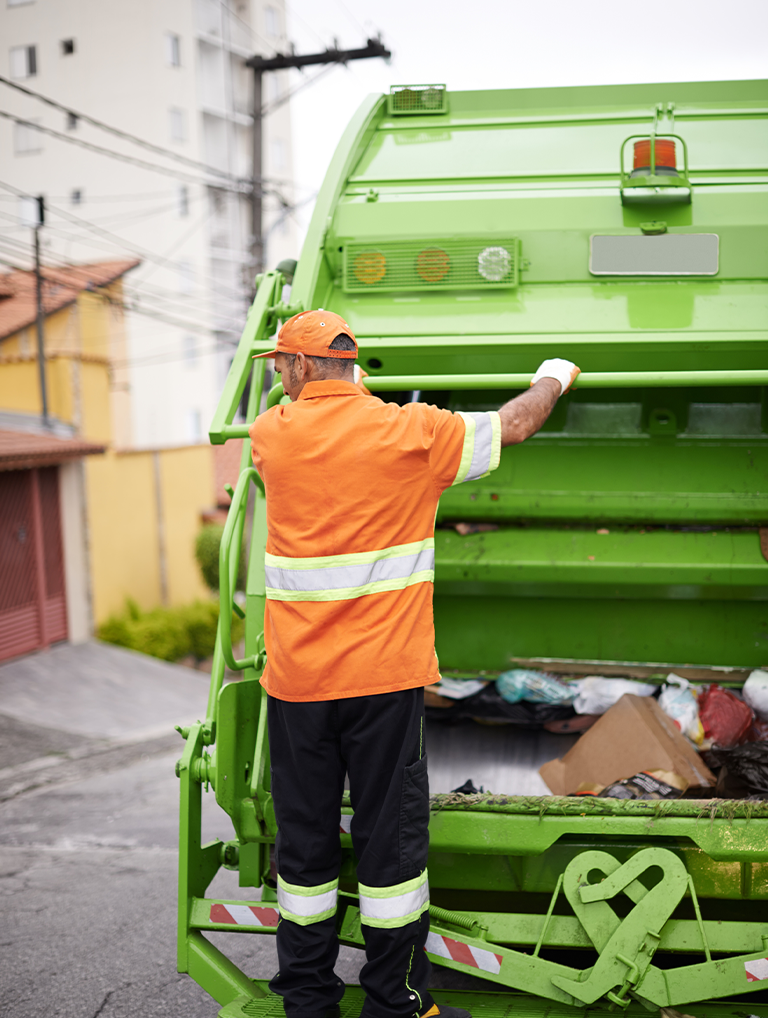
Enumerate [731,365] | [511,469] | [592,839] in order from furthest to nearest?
1. [511,469]
2. [731,365]
3. [592,839]

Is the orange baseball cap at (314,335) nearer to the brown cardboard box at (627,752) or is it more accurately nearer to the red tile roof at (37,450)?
the brown cardboard box at (627,752)

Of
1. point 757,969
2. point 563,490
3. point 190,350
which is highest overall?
point 190,350

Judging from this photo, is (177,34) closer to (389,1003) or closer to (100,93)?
(100,93)

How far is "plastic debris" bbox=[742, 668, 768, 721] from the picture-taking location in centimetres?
308

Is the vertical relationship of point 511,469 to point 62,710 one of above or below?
above

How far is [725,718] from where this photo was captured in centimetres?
304

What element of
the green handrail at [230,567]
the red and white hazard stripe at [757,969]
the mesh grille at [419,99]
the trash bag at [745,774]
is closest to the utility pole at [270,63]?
the mesh grille at [419,99]

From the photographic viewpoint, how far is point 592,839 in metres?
2.36

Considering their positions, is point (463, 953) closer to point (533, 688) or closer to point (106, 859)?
point (533, 688)

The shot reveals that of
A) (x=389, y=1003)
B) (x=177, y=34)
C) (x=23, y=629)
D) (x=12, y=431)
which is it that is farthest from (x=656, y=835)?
(x=177, y=34)

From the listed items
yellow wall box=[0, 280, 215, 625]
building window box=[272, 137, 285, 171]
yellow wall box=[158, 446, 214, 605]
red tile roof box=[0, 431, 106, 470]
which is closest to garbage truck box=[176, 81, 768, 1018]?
red tile roof box=[0, 431, 106, 470]

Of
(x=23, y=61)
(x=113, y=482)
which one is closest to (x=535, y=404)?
(x=113, y=482)

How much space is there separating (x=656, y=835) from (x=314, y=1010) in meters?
0.91

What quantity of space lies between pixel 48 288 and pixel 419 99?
13.4 meters
